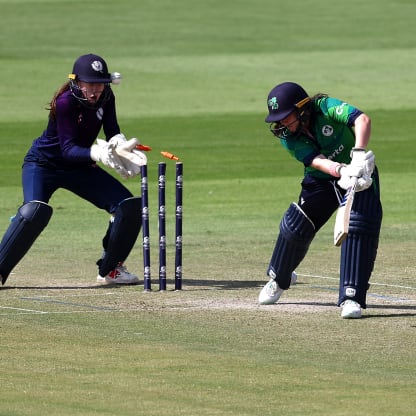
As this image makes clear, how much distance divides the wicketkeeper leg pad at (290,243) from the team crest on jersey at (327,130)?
69 cm

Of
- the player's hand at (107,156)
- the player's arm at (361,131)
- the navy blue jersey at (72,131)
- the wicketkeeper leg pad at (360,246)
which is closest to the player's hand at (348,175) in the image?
the player's arm at (361,131)

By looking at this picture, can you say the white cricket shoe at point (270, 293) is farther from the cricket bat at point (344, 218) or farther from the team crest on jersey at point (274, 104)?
the team crest on jersey at point (274, 104)

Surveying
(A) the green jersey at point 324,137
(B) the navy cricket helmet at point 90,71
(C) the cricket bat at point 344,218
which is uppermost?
(B) the navy cricket helmet at point 90,71

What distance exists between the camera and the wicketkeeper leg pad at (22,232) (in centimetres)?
1257

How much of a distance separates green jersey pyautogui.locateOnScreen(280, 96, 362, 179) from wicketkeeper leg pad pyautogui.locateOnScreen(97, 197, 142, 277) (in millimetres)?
2009

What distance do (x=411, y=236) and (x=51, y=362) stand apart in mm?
7622

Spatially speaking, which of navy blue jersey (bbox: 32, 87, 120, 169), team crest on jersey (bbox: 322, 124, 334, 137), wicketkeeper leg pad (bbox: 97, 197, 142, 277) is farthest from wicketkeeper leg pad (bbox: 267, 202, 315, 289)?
navy blue jersey (bbox: 32, 87, 120, 169)

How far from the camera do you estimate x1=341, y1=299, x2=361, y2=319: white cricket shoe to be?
10.8 meters

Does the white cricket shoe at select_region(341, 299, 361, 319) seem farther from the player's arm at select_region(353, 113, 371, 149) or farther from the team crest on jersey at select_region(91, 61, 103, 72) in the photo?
the team crest on jersey at select_region(91, 61, 103, 72)

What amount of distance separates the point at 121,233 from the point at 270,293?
171cm

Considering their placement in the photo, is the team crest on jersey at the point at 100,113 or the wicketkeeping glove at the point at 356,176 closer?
the wicketkeeping glove at the point at 356,176

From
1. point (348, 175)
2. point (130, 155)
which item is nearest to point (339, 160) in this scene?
point (348, 175)

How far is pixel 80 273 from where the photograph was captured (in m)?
13.6

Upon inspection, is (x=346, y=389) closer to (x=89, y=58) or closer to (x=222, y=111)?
Result: (x=89, y=58)
